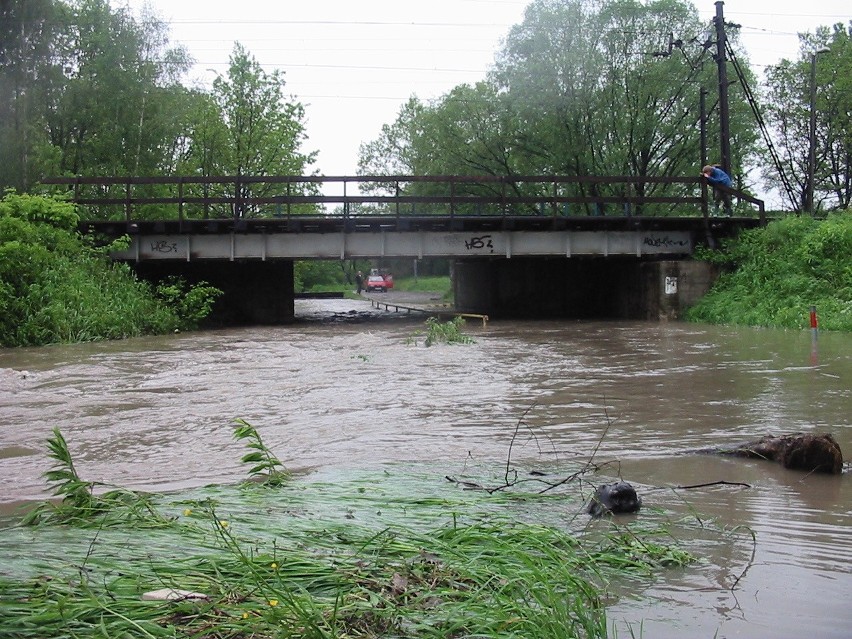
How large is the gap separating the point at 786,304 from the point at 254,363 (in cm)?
1584

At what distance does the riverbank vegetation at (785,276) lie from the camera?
24375 mm

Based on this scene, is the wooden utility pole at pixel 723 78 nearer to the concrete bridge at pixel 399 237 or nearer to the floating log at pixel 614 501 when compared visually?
the concrete bridge at pixel 399 237

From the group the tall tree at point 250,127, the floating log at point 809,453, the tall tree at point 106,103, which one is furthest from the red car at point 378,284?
the floating log at point 809,453

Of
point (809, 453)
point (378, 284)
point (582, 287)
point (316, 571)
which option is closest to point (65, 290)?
point (582, 287)

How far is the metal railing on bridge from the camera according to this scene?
27.9 metres

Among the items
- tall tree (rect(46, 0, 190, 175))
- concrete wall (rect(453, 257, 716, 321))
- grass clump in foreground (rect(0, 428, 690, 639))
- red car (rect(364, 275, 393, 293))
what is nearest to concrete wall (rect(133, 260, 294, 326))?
concrete wall (rect(453, 257, 716, 321))

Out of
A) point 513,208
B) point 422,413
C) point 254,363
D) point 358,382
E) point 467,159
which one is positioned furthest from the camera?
point 513,208

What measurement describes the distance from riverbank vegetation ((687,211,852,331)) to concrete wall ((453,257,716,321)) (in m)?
0.78

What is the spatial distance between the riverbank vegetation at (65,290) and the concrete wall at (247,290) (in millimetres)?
3822

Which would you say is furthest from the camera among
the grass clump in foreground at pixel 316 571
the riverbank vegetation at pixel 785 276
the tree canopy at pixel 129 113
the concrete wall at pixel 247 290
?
the tree canopy at pixel 129 113

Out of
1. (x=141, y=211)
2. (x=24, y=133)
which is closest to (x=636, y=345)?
(x=141, y=211)

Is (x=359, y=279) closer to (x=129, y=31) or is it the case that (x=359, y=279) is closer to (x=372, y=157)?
(x=372, y=157)

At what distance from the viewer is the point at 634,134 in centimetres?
4181

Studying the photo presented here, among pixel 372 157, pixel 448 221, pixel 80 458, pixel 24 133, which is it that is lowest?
pixel 80 458
